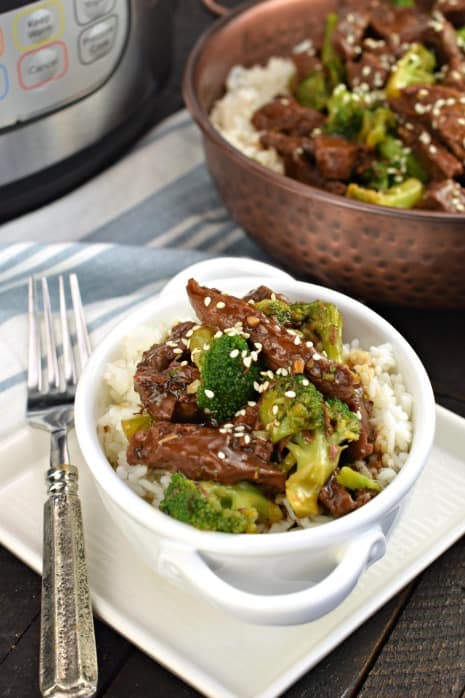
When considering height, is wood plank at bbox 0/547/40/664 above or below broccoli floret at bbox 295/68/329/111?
below

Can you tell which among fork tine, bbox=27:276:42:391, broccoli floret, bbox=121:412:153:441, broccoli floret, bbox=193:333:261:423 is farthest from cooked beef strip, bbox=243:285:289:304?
fork tine, bbox=27:276:42:391

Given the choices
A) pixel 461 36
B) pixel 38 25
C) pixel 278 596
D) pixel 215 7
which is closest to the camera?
pixel 278 596

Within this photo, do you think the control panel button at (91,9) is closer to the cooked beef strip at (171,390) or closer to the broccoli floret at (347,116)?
the broccoli floret at (347,116)

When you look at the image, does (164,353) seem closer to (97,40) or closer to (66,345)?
(66,345)

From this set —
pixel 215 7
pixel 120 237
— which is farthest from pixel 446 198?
pixel 215 7

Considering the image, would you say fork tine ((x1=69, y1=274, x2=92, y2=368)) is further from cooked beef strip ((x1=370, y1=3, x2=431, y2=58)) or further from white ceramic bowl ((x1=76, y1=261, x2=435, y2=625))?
cooked beef strip ((x1=370, y1=3, x2=431, y2=58))

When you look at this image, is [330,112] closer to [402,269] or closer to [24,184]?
[402,269]
